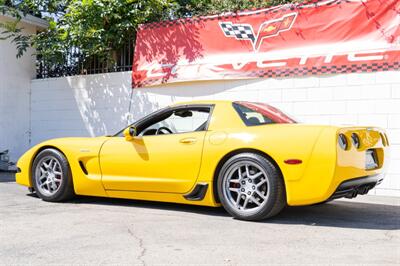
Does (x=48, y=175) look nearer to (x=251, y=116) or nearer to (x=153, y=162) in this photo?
(x=153, y=162)

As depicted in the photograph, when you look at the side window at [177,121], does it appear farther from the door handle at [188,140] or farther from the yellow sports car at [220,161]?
the door handle at [188,140]

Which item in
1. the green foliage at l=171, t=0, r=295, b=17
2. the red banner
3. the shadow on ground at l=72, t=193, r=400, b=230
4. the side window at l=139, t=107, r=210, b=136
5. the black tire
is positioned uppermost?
the green foliage at l=171, t=0, r=295, b=17

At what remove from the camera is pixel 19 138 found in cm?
1112

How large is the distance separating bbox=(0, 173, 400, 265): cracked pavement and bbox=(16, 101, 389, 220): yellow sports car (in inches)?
9.5

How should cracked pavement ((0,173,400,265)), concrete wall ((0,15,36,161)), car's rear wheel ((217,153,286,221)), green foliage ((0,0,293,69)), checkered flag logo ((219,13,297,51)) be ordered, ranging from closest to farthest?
1. cracked pavement ((0,173,400,265))
2. car's rear wheel ((217,153,286,221))
3. checkered flag logo ((219,13,297,51))
4. green foliage ((0,0,293,69))
5. concrete wall ((0,15,36,161))

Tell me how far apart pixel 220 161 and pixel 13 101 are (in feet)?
24.8

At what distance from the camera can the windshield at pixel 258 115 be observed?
5191mm

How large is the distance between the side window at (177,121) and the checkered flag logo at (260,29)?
293 cm

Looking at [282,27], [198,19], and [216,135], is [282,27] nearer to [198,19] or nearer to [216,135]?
[198,19]

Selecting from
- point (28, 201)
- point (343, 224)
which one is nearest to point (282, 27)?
point (343, 224)

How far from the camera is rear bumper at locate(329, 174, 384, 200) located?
178 inches

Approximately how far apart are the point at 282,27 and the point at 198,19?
1707 millimetres

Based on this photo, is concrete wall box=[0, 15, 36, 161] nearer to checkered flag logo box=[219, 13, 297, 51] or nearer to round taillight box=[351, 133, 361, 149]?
checkered flag logo box=[219, 13, 297, 51]

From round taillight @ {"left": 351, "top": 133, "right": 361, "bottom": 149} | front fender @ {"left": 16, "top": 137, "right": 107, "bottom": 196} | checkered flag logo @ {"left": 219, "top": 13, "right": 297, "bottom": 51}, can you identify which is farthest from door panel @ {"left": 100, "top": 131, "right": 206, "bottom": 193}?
checkered flag logo @ {"left": 219, "top": 13, "right": 297, "bottom": 51}
